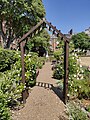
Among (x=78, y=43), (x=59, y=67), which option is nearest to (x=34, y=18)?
(x=59, y=67)

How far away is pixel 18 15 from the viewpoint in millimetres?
21953

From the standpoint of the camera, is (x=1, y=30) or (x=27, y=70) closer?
(x=27, y=70)

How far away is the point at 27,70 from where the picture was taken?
7.73 m

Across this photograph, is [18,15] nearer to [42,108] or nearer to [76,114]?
[42,108]

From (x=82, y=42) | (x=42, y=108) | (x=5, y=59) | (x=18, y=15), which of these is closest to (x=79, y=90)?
(x=42, y=108)

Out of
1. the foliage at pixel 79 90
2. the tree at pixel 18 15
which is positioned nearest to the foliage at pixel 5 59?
the foliage at pixel 79 90

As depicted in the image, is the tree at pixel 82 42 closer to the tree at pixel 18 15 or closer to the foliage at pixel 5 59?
the tree at pixel 18 15

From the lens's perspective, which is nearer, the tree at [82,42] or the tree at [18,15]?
the tree at [18,15]

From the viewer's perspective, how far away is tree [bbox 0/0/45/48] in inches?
824

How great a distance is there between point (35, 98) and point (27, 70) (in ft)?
4.07

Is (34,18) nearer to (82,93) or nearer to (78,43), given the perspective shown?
(82,93)

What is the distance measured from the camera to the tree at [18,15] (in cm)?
2094

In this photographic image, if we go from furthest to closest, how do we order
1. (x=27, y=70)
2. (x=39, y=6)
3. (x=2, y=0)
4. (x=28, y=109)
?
(x=39, y=6), (x=2, y=0), (x=27, y=70), (x=28, y=109)

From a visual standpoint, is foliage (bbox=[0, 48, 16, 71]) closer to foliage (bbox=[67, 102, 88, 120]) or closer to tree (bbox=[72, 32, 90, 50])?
foliage (bbox=[67, 102, 88, 120])
